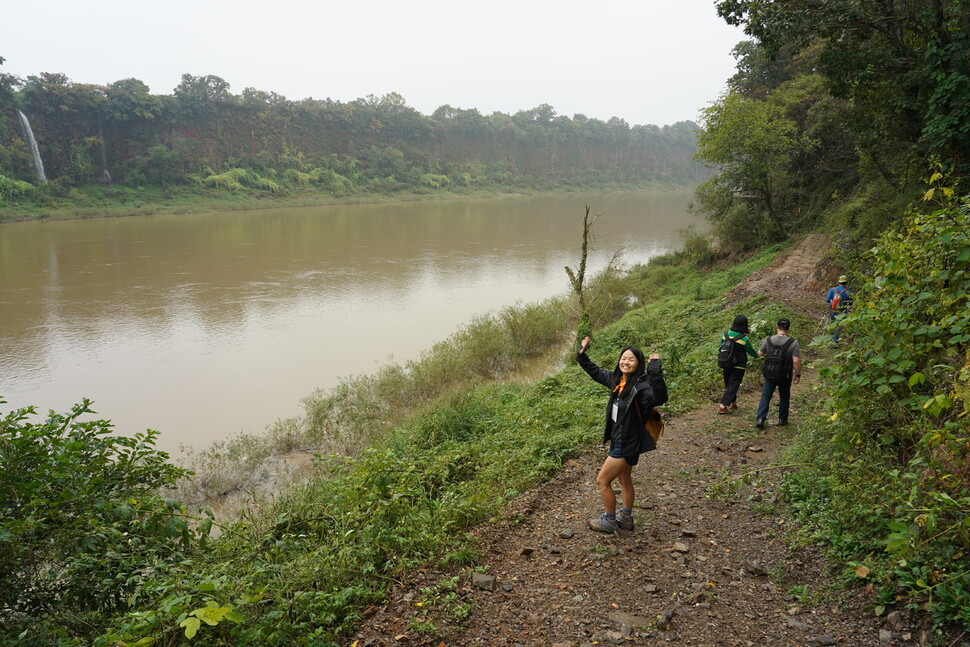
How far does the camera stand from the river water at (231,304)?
13.7m

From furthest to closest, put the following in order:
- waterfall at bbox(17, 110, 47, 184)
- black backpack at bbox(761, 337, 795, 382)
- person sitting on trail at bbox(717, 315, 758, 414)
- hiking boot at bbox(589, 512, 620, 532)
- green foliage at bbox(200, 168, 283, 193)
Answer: green foliage at bbox(200, 168, 283, 193), waterfall at bbox(17, 110, 47, 184), person sitting on trail at bbox(717, 315, 758, 414), black backpack at bbox(761, 337, 795, 382), hiking boot at bbox(589, 512, 620, 532)

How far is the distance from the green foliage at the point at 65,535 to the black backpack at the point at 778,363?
6.44m

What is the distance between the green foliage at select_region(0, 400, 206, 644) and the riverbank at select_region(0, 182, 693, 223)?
175ft

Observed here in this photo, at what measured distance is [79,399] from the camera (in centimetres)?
1324

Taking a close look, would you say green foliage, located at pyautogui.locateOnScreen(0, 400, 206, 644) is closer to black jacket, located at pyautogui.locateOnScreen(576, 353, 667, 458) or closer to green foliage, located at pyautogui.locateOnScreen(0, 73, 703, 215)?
black jacket, located at pyautogui.locateOnScreen(576, 353, 667, 458)

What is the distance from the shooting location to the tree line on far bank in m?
56.3

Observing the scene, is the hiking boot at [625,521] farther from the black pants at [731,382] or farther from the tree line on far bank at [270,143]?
the tree line on far bank at [270,143]

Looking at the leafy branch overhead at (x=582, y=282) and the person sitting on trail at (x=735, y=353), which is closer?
the leafy branch overhead at (x=582, y=282)

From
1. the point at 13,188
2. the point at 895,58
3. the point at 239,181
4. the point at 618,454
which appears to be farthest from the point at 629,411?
the point at 239,181

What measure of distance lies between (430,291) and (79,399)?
13.7 metres

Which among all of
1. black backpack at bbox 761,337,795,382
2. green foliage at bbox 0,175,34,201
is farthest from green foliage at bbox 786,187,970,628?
green foliage at bbox 0,175,34,201

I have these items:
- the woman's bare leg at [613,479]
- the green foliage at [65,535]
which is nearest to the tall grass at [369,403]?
the green foliage at [65,535]

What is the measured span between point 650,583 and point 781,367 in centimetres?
384

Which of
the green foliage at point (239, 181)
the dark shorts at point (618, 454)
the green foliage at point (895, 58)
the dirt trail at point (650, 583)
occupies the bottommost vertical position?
the dirt trail at point (650, 583)
